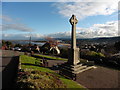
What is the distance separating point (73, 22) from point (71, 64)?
17.5 feet

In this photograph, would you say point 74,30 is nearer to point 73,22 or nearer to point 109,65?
point 73,22

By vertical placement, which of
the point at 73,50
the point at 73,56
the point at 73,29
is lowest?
the point at 73,56

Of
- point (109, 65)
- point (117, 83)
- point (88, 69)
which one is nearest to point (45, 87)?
point (117, 83)

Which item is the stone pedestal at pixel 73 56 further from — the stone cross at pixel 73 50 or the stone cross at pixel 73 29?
the stone cross at pixel 73 29

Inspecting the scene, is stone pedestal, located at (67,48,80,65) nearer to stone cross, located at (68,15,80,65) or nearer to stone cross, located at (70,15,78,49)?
Result: stone cross, located at (68,15,80,65)

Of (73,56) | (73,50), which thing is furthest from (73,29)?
(73,56)

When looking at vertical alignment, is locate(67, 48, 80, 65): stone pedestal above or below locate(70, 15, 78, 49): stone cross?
below

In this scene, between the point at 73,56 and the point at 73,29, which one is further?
the point at 73,29

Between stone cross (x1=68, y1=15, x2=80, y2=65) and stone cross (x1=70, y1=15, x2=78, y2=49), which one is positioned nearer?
stone cross (x1=68, y1=15, x2=80, y2=65)

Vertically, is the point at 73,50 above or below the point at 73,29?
below

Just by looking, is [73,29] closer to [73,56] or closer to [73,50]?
[73,50]

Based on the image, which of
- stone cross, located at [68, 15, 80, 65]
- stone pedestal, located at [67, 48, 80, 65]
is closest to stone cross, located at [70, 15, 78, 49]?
stone cross, located at [68, 15, 80, 65]

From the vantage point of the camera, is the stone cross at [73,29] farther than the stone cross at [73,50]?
Yes

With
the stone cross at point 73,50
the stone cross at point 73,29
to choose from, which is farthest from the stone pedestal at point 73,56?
the stone cross at point 73,29
